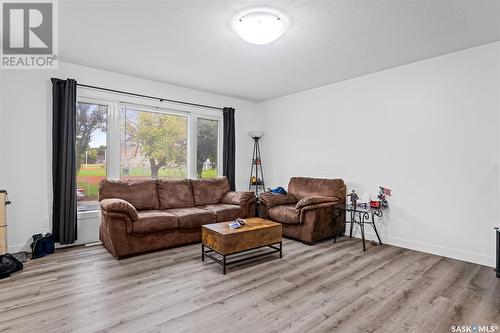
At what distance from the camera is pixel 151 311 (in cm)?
209

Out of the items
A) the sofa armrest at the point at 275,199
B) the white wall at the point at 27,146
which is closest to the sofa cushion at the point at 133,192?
the white wall at the point at 27,146

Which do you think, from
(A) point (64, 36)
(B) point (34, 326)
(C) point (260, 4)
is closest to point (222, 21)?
(C) point (260, 4)

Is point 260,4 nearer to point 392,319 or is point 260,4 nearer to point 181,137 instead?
point 392,319

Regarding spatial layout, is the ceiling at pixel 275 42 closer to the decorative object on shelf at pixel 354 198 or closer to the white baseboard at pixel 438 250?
the decorative object on shelf at pixel 354 198

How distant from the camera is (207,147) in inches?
213

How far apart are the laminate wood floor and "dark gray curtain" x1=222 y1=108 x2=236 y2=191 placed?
227 cm

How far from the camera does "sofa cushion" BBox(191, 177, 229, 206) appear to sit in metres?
4.60

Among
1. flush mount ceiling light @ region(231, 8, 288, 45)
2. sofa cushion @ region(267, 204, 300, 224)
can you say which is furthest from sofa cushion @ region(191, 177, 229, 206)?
flush mount ceiling light @ region(231, 8, 288, 45)

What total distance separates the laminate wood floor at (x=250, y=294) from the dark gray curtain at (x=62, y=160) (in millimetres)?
428

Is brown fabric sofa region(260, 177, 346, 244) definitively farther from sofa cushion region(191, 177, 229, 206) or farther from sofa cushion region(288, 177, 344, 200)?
sofa cushion region(191, 177, 229, 206)

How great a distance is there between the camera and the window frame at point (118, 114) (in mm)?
3968

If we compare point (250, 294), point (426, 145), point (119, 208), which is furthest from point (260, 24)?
point (426, 145)

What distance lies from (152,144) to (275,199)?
238 cm

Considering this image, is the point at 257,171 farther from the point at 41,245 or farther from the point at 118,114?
the point at 41,245
